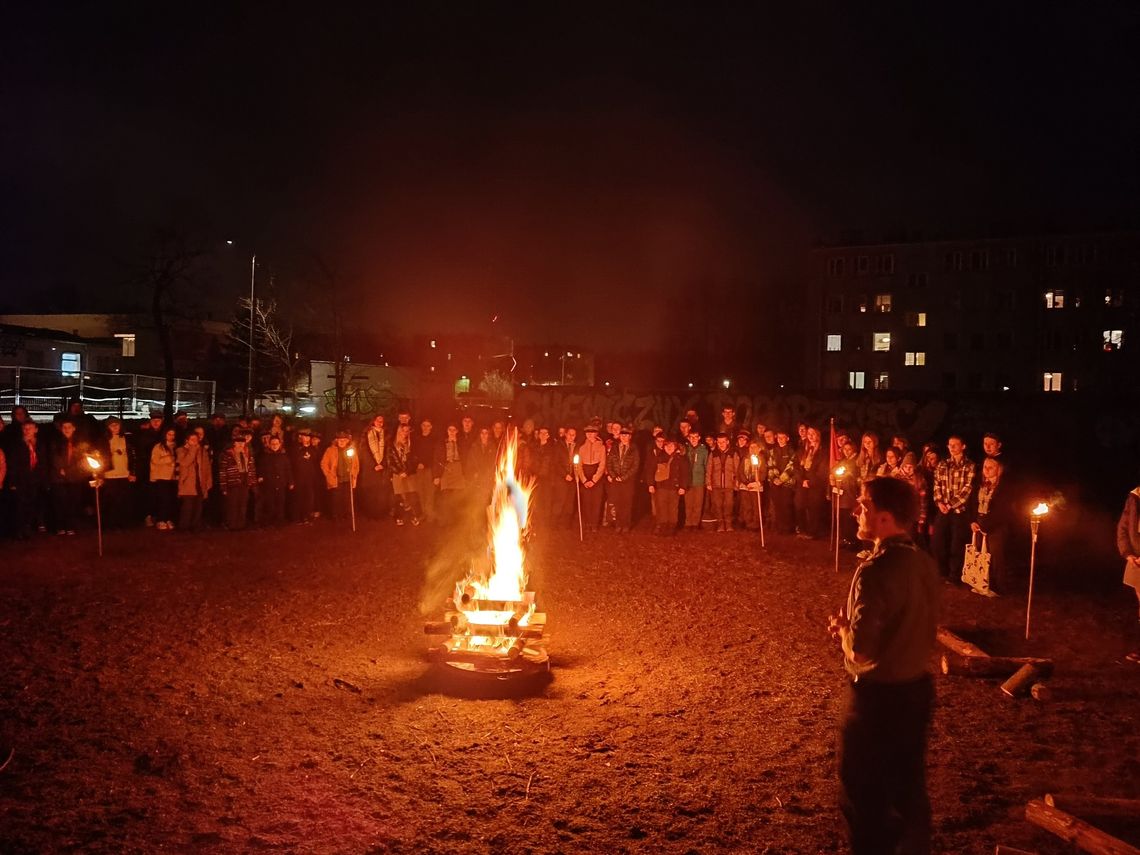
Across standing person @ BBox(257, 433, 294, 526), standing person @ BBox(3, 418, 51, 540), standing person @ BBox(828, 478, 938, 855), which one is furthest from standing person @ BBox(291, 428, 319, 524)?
standing person @ BBox(828, 478, 938, 855)

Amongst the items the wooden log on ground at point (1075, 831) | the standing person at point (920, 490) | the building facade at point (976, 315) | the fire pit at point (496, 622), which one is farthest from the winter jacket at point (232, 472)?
the building facade at point (976, 315)

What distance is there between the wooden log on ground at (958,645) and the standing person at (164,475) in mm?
12851

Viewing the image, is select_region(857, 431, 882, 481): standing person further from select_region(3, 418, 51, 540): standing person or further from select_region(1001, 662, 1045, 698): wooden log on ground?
select_region(3, 418, 51, 540): standing person

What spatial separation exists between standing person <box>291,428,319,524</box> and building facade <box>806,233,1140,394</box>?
1368 inches

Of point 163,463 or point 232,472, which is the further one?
point 232,472

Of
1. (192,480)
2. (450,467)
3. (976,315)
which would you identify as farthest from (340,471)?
(976,315)

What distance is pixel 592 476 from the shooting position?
53.2ft

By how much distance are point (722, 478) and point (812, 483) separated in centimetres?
165

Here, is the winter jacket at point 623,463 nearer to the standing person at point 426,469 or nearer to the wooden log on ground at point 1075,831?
the standing person at point 426,469

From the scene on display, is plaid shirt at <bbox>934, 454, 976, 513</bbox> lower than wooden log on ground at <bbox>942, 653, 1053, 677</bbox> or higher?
higher

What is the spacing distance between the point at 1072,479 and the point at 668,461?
467 inches

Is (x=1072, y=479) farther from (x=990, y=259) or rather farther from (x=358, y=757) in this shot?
(x=990, y=259)

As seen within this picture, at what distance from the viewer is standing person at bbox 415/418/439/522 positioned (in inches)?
662

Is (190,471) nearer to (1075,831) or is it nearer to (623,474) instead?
(623,474)
